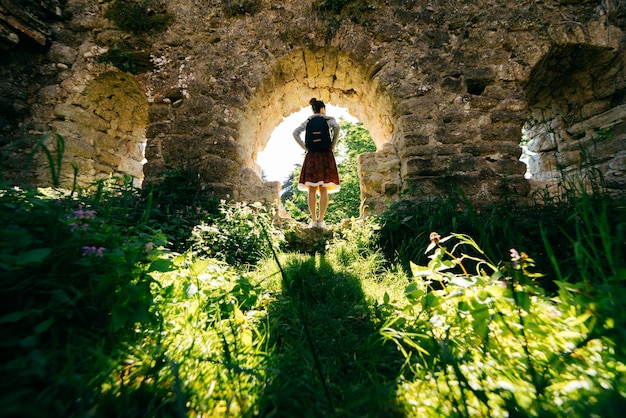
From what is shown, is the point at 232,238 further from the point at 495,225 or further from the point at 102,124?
the point at 102,124

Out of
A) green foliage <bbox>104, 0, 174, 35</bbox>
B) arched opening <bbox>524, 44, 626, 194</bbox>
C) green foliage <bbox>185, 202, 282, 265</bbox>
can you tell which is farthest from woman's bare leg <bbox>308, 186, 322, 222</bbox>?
green foliage <bbox>104, 0, 174, 35</bbox>

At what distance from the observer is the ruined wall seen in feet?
10.5

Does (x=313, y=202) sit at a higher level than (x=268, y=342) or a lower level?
higher

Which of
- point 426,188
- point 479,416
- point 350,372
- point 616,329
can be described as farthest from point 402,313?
point 426,188

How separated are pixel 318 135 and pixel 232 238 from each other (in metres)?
2.03

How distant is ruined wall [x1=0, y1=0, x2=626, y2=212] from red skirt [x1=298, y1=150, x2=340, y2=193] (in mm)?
477

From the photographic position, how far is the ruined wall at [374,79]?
10.5 ft

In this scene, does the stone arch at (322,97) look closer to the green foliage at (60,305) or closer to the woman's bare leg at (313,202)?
the woman's bare leg at (313,202)

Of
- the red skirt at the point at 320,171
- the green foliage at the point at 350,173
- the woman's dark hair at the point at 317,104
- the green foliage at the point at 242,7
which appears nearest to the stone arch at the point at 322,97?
the woman's dark hair at the point at 317,104

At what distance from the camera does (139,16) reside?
3.58 meters

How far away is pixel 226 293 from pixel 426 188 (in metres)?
2.70

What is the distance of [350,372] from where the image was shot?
Result: 954 millimetres

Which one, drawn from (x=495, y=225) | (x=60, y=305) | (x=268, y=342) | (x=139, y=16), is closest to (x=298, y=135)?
(x=139, y=16)

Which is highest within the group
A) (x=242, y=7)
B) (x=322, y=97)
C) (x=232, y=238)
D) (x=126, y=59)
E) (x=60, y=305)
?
(x=242, y=7)
